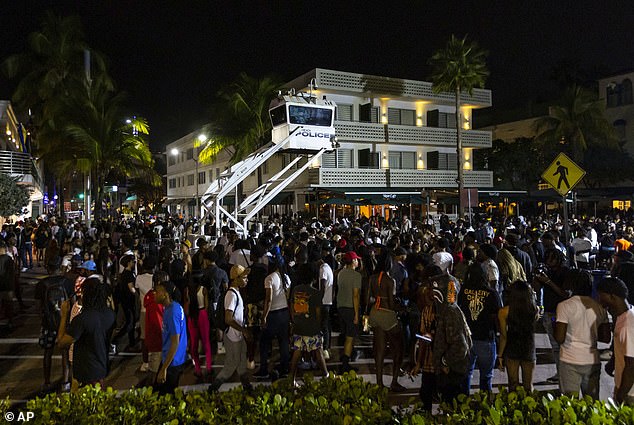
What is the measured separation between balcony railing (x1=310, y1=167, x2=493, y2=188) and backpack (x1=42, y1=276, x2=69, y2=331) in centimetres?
2620

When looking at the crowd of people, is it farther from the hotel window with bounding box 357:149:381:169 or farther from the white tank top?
the hotel window with bounding box 357:149:381:169

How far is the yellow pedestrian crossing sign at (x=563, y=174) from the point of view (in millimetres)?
9242

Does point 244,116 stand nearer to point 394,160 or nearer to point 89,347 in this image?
point 394,160

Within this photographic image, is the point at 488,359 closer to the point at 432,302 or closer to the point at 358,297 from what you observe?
the point at 432,302

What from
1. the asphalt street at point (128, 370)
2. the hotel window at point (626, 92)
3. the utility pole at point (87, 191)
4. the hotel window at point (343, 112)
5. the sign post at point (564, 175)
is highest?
the hotel window at point (626, 92)

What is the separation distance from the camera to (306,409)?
11.0 ft

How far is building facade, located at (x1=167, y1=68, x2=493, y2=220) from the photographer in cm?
3353

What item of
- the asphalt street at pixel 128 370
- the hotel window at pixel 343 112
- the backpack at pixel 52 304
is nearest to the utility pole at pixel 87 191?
the asphalt street at pixel 128 370

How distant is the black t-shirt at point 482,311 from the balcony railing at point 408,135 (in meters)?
28.8

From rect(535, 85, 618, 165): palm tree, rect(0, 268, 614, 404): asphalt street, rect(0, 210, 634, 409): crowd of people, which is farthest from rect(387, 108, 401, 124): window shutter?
rect(0, 268, 614, 404): asphalt street

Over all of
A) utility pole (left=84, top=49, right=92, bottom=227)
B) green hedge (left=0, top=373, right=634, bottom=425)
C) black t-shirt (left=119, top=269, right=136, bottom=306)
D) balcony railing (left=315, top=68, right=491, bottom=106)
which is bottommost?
green hedge (left=0, top=373, right=634, bottom=425)

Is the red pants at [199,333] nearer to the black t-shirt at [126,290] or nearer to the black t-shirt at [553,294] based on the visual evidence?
the black t-shirt at [126,290]

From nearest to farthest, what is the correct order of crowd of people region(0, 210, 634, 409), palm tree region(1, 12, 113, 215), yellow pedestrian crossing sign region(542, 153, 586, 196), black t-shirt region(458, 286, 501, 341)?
crowd of people region(0, 210, 634, 409) < black t-shirt region(458, 286, 501, 341) < yellow pedestrian crossing sign region(542, 153, 586, 196) < palm tree region(1, 12, 113, 215)

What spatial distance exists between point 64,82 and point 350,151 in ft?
60.7
